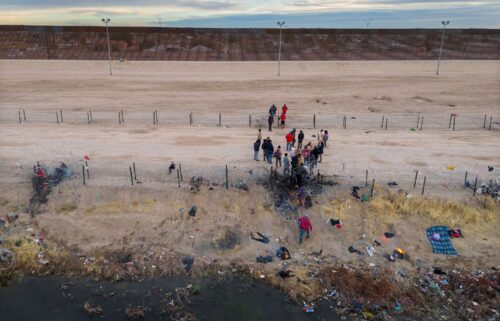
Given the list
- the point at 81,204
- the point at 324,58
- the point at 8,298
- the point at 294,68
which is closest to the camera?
the point at 8,298

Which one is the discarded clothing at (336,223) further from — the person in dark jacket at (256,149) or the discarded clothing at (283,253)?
the person in dark jacket at (256,149)

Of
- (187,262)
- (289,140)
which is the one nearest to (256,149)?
(289,140)

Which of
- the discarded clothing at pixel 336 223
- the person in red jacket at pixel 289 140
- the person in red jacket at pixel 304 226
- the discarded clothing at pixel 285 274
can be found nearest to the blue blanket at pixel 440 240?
the discarded clothing at pixel 336 223

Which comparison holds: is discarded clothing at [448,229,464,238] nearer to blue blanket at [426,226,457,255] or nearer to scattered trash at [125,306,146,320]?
blue blanket at [426,226,457,255]

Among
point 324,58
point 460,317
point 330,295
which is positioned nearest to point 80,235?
point 330,295

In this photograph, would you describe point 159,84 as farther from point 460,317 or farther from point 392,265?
point 460,317
